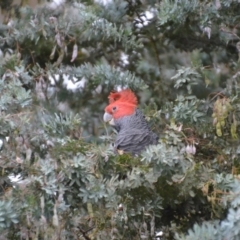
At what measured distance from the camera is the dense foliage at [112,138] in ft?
3.92

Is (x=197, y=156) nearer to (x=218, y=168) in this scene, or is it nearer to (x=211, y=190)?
(x=218, y=168)

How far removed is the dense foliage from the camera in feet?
3.92

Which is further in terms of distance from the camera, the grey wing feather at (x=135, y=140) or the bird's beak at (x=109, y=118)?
the bird's beak at (x=109, y=118)

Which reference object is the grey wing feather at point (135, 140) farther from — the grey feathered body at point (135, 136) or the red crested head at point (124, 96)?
the red crested head at point (124, 96)

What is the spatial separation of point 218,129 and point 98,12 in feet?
1.58

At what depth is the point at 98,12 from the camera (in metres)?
1.63

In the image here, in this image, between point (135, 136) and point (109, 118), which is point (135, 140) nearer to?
point (135, 136)

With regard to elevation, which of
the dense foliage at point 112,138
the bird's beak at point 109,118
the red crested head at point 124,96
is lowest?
the bird's beak at point 109,118

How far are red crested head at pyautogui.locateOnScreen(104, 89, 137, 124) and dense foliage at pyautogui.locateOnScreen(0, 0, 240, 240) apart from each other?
0.03 m

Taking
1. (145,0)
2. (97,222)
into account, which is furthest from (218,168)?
(145,0)

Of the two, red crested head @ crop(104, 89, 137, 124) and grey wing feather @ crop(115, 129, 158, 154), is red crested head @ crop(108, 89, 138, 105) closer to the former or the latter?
red crested head @ crop(104, 89, 137, 124)

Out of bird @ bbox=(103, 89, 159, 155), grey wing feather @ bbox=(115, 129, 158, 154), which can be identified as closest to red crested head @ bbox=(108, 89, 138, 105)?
bird @ bbox=(103, 89, 159, 155)

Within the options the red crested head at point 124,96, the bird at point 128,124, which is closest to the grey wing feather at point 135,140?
Result: the bird at point 128,124

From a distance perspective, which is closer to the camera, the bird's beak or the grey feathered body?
the grey feathered body
